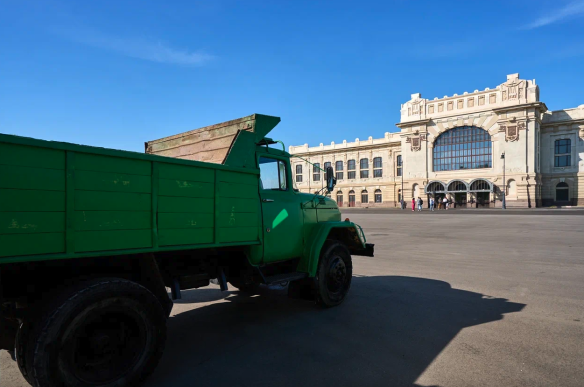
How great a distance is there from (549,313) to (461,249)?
281 inches

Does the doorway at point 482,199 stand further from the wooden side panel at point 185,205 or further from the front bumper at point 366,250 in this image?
the wooden side panel at point 185,205

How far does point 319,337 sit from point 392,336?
0.92 meters

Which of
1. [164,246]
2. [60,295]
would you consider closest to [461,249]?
[164,246]

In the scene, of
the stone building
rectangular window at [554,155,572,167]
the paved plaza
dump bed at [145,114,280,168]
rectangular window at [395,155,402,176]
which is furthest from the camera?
rectangular window at [395,155,402,176]

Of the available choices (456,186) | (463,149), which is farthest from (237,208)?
(463,149)

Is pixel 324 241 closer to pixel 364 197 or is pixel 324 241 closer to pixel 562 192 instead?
pixel 562 192

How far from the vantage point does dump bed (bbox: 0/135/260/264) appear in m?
2.64

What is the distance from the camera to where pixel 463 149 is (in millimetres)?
59688

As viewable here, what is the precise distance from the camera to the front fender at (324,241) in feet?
17.8

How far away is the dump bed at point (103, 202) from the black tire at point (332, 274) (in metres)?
1.95

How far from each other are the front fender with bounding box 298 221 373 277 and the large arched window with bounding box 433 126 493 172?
2325 inches

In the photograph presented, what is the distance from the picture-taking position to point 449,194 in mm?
59812

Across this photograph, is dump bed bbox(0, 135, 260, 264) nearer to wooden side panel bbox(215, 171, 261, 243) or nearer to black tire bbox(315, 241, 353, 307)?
wooden side panel bbox(215, 171, 261, 243)

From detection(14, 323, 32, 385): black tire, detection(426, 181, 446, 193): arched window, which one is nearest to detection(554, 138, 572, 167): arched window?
detection(426, 181, 446, 193): arched window
